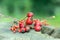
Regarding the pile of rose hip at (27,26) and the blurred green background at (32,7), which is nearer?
the pile of rose hip at (27,26)

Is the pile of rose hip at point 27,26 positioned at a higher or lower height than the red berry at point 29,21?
lower

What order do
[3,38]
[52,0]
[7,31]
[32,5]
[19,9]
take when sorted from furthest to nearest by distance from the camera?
1. [52,0]
2. [32,5]
3. [19,9]
4. [7,31]
5. [3,38]

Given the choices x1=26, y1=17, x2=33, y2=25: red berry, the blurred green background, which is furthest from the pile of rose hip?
the blurred green background

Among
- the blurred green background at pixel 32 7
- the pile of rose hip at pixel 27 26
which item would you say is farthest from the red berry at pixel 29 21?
the blurred green background at pixel 32 7

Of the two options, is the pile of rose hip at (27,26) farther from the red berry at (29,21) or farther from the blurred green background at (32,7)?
the blurred green background at (32,7)

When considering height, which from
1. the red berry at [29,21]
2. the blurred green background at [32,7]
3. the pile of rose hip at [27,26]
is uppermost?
the blurred green background at [32,7]

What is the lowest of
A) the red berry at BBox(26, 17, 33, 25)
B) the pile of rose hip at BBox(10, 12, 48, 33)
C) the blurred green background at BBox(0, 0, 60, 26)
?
the pile of rose hip at BBox(10, 12, 48, 33)

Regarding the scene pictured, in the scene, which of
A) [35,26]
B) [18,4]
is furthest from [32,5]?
[35,26]

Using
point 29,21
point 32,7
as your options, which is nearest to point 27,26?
point 29,21

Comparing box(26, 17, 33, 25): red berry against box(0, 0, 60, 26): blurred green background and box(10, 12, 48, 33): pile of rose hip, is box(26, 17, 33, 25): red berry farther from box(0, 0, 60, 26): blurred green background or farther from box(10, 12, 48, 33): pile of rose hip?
box(0, 0, 60, 26): blurred green background

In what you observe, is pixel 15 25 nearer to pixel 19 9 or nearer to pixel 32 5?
pixel 19 9

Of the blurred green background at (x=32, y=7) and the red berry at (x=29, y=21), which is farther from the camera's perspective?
the blurred green background at (x=32, y=7)
